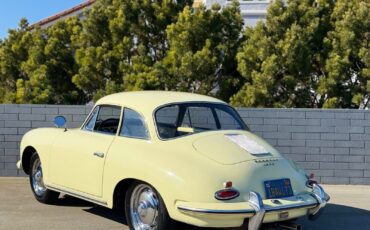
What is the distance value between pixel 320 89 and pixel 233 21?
2.80m

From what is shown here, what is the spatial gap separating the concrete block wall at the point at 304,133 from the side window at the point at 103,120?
281 centimetres

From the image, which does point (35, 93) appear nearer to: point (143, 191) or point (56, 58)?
point (56, 58)

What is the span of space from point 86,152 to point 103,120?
0.60 meters

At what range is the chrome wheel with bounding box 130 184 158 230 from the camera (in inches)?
216

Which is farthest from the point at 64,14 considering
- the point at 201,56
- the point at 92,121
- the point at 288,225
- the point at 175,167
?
the point at 288,225

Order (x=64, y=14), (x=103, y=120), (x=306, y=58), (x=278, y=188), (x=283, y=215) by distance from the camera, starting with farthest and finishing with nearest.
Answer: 1. (x=64, y=14)
2. (x=306, y=58)
3. (x=103, y=120)
4. (x=278, y=188)
5. (x=283, y=215)

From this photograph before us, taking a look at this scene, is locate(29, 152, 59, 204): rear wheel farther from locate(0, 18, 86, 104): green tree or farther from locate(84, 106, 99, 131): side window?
locate(0, 18, 86, 104): green tree

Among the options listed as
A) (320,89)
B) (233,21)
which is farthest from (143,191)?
(233,21)

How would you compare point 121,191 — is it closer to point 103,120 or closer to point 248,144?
point 103,120

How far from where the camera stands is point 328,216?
280 inches

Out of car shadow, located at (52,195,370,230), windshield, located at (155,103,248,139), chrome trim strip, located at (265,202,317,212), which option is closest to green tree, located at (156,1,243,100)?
car shadow, located at (52,195,370,230)

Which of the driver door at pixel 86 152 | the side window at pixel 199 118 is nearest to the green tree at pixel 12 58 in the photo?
the driver door at pixel 86 152

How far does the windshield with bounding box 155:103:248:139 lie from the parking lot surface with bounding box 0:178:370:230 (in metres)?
1.22

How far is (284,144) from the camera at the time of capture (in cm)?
952
